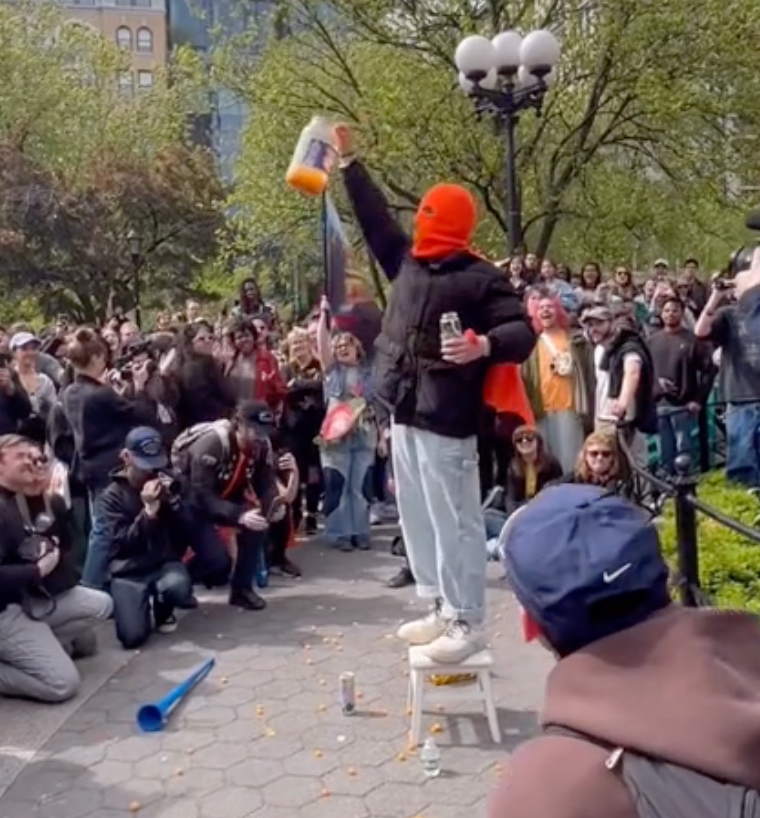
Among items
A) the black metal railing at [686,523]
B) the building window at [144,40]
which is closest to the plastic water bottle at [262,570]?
the black metal railing at [686,523]

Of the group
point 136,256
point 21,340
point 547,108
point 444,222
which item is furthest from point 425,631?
point 136,256

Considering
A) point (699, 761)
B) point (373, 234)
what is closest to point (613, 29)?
point (373, 234)

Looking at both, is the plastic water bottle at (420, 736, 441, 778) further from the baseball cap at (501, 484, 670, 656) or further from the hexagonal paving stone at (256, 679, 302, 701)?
the baseball cap at (501, 484, 670, 656)

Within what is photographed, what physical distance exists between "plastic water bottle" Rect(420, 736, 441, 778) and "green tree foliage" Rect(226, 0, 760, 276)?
552 inches

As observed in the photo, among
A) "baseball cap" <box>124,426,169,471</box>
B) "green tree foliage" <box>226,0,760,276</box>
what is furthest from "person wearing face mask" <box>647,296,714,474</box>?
"green tree foliage" <box>226,0,760,276</box>

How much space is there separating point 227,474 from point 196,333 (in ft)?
7.49

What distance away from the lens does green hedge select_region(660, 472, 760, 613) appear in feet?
19.7

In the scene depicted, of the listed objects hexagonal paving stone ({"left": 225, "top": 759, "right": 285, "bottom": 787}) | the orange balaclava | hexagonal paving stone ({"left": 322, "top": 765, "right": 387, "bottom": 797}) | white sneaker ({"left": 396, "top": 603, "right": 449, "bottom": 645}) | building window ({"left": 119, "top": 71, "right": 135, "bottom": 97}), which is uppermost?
building window ({"left": 119, "top": 71, "right": 135, "bottom": 97})

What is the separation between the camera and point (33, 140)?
34.0 metres

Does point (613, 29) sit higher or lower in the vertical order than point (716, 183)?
higher

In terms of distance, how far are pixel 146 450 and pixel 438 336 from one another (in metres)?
2.64

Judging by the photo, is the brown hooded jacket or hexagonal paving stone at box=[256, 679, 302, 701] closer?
the brown hooded jacket

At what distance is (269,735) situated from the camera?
521 centimetres

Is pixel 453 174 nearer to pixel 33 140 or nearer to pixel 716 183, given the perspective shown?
pixel 716 183
